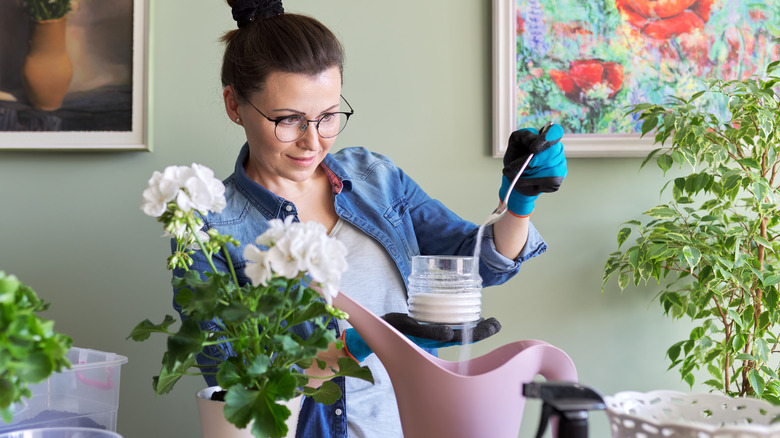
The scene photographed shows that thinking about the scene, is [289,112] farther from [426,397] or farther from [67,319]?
[67,319]

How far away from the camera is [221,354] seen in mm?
943

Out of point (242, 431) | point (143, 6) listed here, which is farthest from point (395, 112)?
point (242, 431)

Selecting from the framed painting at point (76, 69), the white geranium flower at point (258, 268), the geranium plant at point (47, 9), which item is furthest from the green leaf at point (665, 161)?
the geranium plant at point (47, 9)

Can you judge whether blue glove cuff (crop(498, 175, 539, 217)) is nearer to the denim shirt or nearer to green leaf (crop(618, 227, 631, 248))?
the denim shirt

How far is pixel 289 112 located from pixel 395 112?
49 cm

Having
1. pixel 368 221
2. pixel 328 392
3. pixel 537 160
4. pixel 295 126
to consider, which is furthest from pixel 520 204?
pixel 328 392

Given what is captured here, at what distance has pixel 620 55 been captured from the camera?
1.57 m

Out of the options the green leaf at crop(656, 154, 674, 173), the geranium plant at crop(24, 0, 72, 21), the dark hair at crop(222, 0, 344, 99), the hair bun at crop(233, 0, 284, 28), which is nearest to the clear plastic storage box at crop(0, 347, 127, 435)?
the dark hair at crop(222, 0, 344, 99)

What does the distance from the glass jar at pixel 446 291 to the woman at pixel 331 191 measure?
0.31 m

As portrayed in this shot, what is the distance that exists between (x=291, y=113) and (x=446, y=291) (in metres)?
0.51

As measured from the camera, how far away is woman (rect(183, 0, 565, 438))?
3.75 feet

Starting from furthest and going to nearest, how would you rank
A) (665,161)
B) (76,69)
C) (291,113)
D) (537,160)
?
(76,69), (665,161), (291,113), (537,160)

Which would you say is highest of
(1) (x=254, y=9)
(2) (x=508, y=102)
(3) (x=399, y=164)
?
(1) (x=254, y=9)

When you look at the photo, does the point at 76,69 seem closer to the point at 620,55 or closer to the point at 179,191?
the point at 179,191
